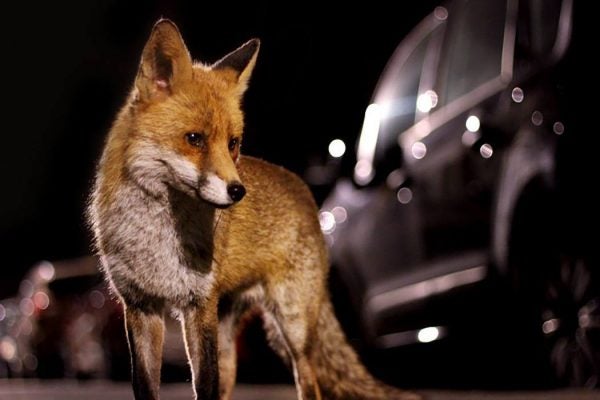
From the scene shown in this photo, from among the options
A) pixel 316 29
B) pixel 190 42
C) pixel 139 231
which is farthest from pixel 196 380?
pixel 190 42

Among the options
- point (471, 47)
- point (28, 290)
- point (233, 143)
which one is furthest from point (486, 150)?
point (28, 290)

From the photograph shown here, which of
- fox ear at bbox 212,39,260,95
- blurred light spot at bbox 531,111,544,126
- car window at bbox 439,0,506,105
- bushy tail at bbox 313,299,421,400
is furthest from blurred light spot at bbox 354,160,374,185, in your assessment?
fox ear at bbox 212,39,260,95

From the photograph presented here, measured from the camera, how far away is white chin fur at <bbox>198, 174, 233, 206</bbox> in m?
4.17

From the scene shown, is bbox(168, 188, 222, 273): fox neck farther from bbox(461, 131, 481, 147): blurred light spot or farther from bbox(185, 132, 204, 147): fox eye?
bbox(461, 131, 481, 147): blurred light spot

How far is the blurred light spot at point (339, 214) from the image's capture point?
30.1 feet

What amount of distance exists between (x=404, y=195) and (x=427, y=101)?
0.88 meters

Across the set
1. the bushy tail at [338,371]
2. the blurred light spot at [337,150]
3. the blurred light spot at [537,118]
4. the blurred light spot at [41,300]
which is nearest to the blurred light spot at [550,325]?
the blurred light spot at [537,118]

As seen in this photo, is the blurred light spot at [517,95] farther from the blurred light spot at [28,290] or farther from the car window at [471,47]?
the blurred light spot at [28,290]

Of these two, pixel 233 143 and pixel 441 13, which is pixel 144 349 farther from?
pixel 441 13

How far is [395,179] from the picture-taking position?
28.0 feet

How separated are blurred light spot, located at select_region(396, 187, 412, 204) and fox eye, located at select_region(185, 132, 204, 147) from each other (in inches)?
161

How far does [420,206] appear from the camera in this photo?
818 centimetres

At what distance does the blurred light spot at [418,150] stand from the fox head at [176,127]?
3.90 metres

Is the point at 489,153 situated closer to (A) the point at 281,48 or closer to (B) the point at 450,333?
(B) the point at 450,333
